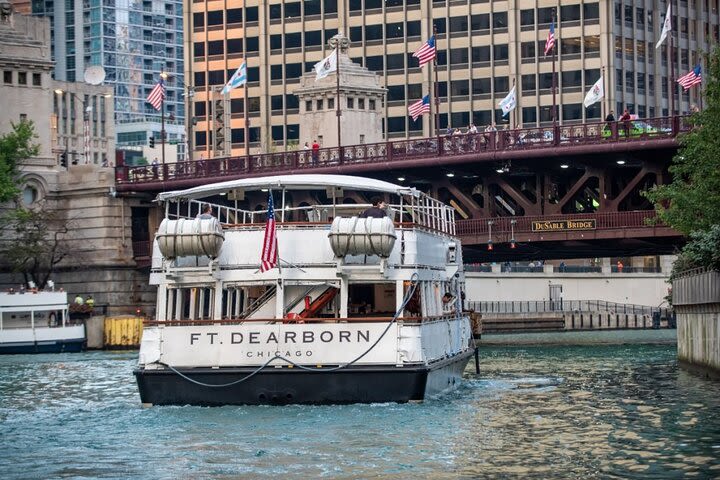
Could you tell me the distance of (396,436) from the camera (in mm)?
36281

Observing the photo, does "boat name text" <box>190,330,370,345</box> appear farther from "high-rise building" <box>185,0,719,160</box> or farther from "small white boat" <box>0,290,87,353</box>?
"high-rise building" <box>185,0,719,160</box>

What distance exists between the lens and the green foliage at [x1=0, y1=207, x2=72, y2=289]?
95.8 m

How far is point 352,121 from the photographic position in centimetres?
12575

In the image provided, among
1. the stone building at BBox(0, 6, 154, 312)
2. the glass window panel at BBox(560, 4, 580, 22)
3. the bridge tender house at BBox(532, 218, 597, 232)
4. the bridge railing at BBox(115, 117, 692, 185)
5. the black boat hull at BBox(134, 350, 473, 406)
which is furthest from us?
the glass window panel at BBox(560, 4, 580, 22)

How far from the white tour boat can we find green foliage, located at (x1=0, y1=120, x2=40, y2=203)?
50558mm

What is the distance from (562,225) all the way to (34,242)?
31.5m

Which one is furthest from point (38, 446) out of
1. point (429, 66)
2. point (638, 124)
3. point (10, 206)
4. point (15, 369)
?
point (429, 66)

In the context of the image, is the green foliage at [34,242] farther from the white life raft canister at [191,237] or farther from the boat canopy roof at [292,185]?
the white life raft canister at [191,237]

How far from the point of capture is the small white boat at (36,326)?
86.1m

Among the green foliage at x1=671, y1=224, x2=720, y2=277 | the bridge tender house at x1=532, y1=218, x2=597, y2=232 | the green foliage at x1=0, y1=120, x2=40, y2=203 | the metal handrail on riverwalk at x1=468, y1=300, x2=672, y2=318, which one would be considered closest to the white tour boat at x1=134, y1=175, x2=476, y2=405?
the green foliage at x1=671, y1=224, x2=720, y2=277

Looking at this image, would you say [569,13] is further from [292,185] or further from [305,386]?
[305,386]

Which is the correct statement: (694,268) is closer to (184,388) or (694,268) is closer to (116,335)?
(184,388)

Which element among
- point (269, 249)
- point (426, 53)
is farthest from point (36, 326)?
point (269, 249)

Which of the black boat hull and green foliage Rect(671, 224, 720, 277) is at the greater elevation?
green foliage Rect(671, 224, 720, 277)
